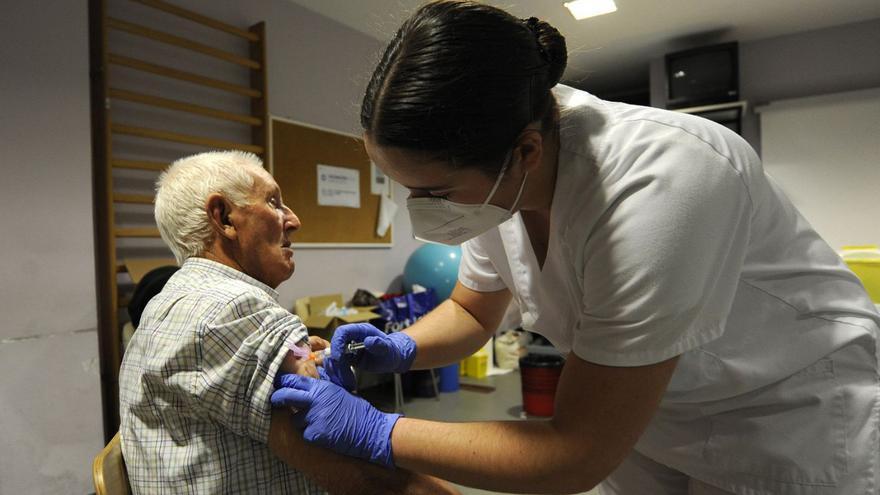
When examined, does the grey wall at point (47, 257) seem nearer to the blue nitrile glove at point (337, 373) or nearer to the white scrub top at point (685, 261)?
the blue nitrile glove at point (337, 373)

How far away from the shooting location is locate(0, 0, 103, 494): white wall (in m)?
2.08

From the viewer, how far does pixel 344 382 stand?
104 centimetres

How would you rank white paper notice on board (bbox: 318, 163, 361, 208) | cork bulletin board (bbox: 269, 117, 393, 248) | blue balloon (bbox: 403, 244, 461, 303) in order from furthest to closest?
blue balloon (bbox: 403, 244, 461, 303) → white paper notice on board (bbox: 318, 163, 361, 208) → cork bulletin board (bbox: 269, 117, 393, 248)

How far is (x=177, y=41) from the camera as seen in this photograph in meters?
2.69

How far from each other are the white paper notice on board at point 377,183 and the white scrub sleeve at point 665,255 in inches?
136

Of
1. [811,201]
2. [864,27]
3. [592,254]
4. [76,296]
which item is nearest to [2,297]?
[76,296]

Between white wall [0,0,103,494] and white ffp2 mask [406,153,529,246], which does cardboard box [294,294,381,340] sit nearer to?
white wall [0,0,103,494]

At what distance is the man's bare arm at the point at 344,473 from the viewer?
0.87 meters

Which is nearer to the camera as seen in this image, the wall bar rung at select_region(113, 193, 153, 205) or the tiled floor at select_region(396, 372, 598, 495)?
the wall bar rung at select_region(113, 193, 153, 205)

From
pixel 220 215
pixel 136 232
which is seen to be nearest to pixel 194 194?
pixel 220 215

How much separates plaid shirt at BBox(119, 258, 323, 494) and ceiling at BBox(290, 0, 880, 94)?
115 inches

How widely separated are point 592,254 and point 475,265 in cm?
52

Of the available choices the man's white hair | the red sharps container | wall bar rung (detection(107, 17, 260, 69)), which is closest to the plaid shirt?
the man's white hair

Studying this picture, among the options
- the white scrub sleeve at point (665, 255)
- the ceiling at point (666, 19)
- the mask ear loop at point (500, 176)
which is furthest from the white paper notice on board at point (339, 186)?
the white scrub sleeve at point (665, 255)
